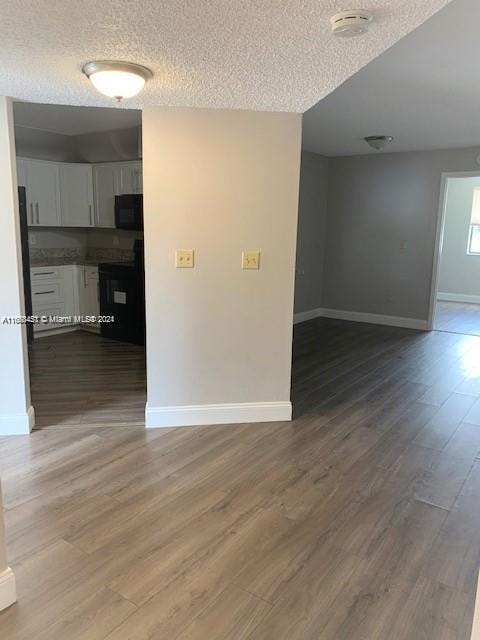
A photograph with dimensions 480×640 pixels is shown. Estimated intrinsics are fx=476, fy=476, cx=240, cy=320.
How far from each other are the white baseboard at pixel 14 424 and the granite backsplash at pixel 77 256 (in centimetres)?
312

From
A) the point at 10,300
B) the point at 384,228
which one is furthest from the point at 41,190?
the point at 384,228

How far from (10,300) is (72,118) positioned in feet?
7.85

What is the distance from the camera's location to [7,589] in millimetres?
1773

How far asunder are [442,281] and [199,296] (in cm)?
735

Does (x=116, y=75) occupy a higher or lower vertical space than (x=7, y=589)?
higher

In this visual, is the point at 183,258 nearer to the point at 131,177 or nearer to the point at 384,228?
the point at 131,177

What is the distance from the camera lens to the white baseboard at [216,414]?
11.1 ft

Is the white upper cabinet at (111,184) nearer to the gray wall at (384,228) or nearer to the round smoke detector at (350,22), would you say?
the gray wall at (384,228)

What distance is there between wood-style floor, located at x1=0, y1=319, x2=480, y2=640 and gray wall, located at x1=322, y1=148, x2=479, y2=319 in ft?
11.0

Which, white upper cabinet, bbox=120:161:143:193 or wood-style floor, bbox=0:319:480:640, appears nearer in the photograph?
wood-style floor, bbox=0:319:480:640

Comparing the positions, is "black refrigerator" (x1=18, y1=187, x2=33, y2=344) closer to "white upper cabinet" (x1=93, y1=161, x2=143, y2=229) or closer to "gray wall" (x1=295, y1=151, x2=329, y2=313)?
"white upper cabinet" (x1=93, y1=161, x2=143, y2=229)

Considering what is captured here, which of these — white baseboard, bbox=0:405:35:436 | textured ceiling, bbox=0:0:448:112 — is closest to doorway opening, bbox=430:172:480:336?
textured ceiling, bbox=0:0:448:112

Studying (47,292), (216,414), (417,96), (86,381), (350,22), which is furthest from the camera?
(47,292)

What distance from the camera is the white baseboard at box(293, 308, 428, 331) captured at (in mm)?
6861
